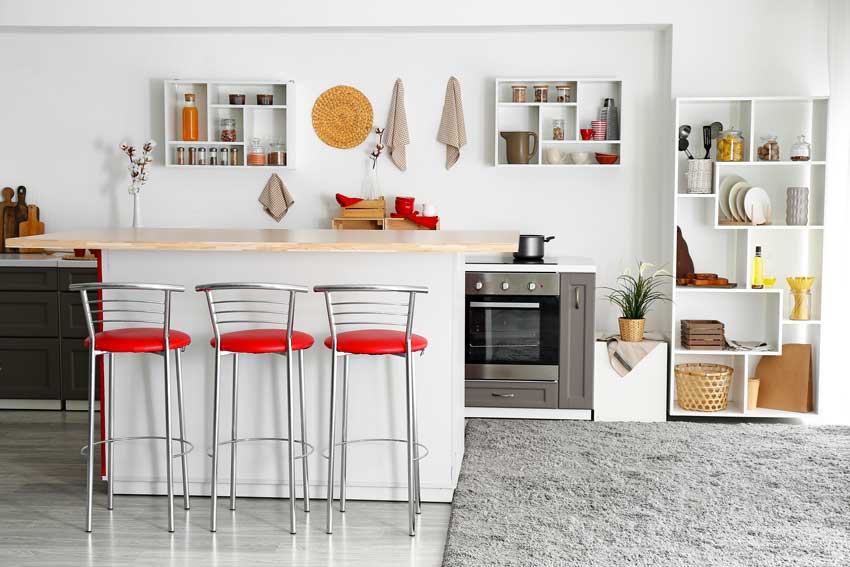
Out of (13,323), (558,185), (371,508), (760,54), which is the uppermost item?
(760,54)

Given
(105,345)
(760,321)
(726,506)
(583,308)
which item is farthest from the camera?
(760,321)

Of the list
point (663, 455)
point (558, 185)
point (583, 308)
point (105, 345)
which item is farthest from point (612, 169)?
point (105, 345)

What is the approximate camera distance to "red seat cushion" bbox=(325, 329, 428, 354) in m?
3.71

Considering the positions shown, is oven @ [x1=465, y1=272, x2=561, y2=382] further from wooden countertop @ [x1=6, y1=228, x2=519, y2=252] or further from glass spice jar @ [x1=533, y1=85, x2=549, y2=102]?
wooden countertop @ [x1=6, y1=228, x2=519, y2=252]

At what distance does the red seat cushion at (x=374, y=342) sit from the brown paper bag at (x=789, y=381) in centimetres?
284

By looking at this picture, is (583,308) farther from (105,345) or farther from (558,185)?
(105,345)

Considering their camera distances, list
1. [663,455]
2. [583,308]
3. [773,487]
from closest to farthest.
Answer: [773,487]
[663,455]
[583,308]

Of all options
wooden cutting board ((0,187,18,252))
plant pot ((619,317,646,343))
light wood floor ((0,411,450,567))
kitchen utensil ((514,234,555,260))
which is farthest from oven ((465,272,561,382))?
wooden cutting board ((0,187,18,252))

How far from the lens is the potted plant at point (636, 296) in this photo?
563 cm

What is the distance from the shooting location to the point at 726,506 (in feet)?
13.4

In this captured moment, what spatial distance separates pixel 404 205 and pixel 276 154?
874 millimetres

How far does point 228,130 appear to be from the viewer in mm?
6047

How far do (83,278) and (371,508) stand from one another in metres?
2.60

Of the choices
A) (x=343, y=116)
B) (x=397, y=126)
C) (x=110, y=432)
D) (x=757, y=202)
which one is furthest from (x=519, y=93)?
(x=110, y=432)
